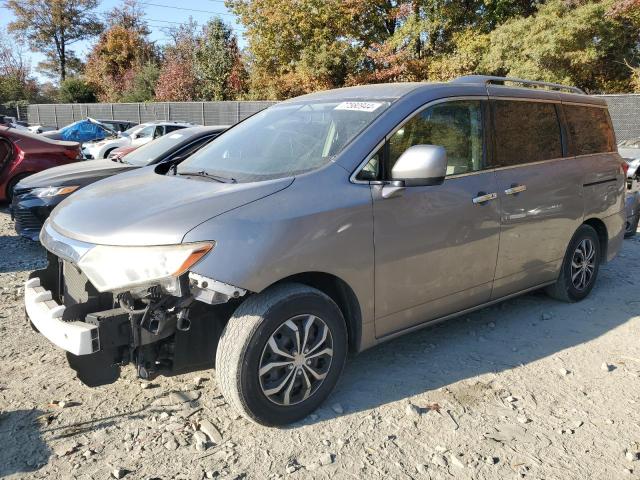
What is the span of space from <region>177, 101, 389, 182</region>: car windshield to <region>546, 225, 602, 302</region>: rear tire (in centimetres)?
247

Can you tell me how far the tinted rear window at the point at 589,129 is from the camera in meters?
4.82

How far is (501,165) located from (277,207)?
1.94 meters

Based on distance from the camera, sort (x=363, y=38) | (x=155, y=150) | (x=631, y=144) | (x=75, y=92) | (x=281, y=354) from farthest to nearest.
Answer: (x=75, y=92)
(x=363, y=38)
(x=631, y=144)
(x=155, y=150)
(x=281, y=354)


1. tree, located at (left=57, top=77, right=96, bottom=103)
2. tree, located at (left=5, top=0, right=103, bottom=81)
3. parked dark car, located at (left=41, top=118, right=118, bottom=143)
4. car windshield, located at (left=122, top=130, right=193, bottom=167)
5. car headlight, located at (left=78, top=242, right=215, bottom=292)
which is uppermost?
tree, located at (left=5, top=0, right=103, bottom=81)

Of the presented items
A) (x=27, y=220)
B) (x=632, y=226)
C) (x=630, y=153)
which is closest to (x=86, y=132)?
(x=27, y=220)

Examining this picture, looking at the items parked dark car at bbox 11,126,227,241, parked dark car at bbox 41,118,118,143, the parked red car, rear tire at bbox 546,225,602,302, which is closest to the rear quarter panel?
rear tire at bbox 546,225,602,302

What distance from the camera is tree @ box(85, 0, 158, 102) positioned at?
143ft

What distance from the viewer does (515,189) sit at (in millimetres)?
4070

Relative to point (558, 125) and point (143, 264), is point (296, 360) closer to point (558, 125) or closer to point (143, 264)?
point (143, 264)

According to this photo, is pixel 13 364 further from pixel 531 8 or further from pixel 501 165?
pixel 531 8

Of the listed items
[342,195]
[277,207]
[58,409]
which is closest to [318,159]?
[342,195]

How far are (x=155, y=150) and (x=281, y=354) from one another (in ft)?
16.6

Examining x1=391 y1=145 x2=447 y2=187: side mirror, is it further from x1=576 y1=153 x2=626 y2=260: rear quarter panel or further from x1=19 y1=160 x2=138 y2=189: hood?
x1=19 y1=160 x2=138 y2=189: hood

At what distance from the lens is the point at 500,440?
3.02 m
